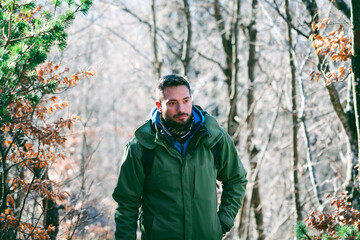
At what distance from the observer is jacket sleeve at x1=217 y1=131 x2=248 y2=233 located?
2.97m

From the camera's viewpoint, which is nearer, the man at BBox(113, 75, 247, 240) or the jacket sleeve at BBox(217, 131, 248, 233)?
the man at BBox(113, 75, 247, 240)

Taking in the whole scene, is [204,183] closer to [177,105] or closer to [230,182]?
[230,182]

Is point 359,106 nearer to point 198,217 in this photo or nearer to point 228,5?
point 198,217

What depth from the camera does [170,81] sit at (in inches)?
112

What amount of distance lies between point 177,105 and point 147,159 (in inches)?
16.7

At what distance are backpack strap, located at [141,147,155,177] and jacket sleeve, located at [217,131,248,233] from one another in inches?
20.9

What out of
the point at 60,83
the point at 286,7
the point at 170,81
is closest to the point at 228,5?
the point at 286,7

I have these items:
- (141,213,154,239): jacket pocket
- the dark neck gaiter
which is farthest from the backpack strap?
(141,213,154,239): jacket pocket

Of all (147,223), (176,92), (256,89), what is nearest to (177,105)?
(176,92)

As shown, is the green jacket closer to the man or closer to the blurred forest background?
the man

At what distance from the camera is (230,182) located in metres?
3.06

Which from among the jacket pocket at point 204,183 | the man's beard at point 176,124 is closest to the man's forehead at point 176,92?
the man's beard at point 176,124

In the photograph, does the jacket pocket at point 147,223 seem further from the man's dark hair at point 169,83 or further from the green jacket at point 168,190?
the man's dark hair at point 169,83

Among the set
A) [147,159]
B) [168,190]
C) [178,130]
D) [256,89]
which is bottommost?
[168,190]
